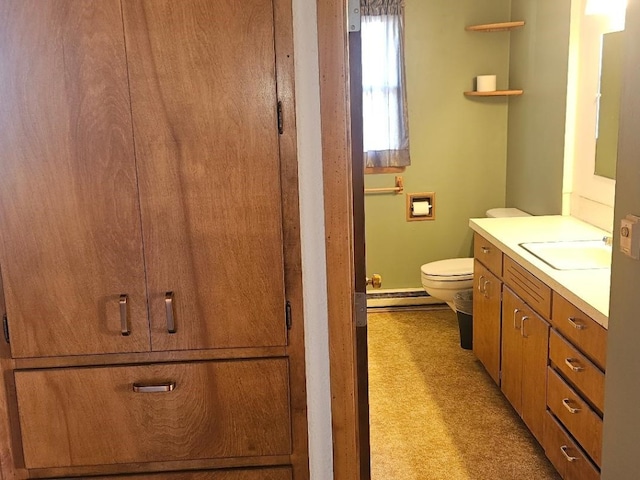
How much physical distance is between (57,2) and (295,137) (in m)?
0.53

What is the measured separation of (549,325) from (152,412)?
5.66 feet

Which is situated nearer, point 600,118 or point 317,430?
point 317,430

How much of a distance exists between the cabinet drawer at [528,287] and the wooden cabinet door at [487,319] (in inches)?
6.3

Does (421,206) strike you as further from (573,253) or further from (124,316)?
(124,316)

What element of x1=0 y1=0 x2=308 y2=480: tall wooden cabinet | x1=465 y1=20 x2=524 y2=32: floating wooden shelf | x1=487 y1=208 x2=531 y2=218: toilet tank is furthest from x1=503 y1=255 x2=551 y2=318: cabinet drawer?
x1=465 y1=20 x2=524 y2=32: floating wooden shelf

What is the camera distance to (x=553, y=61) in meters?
3.84

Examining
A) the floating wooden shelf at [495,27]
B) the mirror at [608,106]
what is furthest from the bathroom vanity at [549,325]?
the floating wooden shelf at [495,27]

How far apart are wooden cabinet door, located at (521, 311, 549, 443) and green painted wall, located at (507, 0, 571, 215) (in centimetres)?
116

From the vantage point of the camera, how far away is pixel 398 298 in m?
4.96

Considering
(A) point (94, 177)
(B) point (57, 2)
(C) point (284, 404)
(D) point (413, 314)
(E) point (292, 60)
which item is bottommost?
(D) point (413, 314)

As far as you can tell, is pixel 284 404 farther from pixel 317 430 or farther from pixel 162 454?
pixel 162 454

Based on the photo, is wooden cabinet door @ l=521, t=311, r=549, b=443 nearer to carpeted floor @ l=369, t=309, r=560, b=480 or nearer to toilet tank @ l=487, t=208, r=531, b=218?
carpeted floor @ l=369, t=309, r=560, b=480

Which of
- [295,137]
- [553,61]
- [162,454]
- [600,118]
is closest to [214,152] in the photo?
[295,137]

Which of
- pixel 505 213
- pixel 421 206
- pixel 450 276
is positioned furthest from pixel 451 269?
pixel 421 206
